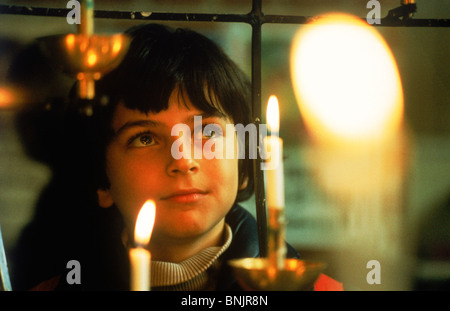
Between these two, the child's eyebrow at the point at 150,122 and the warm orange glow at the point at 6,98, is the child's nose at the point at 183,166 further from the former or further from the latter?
the warm orange glow at the point at 6,98

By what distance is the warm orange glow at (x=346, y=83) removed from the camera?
5.35 ft

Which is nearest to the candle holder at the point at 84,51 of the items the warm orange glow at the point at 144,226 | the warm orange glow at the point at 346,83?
the warm orange glow at the point at 144,226

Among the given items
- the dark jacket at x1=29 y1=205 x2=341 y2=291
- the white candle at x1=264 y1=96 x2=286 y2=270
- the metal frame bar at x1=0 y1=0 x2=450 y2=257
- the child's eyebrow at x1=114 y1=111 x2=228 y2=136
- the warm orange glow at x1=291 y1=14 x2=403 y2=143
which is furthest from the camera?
the warm orange glow at x1=291 y1=14 x2=403 y2=143

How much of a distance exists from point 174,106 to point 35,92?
0.49 meters

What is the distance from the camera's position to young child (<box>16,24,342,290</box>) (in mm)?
1404

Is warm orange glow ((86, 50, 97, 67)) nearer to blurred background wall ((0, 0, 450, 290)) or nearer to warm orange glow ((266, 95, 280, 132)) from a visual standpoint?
warm orange glow ((266, 95, 280, 132))

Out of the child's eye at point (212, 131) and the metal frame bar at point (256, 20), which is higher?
the metal frame bar at point (256, 20)

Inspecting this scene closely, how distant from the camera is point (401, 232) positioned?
5.16 feet

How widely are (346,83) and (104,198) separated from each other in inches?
32.6

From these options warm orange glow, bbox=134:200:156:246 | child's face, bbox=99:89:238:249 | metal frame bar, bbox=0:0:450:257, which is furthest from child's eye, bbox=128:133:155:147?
warm orange glow, bbox=134:200:156:246

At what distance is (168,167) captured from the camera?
4.59 feet

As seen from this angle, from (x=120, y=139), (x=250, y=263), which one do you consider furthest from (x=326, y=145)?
(x=250, y=263)

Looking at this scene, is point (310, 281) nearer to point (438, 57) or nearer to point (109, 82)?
point (109, 82)

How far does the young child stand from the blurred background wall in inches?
3.9
